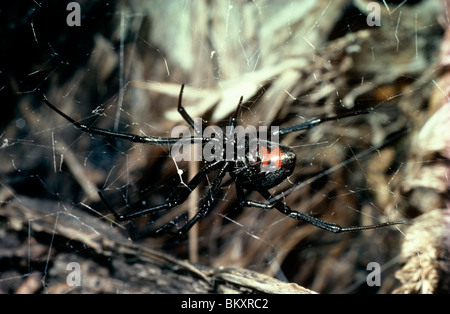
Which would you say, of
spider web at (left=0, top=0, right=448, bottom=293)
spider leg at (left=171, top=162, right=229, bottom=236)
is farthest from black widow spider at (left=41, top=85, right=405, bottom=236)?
spider web at (left=0, top=0, right=448, bottom=293)

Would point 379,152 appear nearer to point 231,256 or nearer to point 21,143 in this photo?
point 231,256

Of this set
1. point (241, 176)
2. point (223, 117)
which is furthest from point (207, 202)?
point (223, 117)

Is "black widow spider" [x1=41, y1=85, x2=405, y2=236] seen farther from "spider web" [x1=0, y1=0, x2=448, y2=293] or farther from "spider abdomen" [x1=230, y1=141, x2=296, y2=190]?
"spider web" [x1=0, y1=0, x2=448, y2=293]

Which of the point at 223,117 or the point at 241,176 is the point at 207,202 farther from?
the point at 223,117

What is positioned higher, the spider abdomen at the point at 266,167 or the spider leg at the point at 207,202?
the spider abdomen at the point at 266,167

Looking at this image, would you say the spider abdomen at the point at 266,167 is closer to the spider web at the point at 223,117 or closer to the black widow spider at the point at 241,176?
the black widow spider at the point at 241,176

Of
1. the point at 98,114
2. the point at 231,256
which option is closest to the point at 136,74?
the point at 98,114

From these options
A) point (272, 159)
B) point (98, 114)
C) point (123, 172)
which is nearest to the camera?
point (272, 159)

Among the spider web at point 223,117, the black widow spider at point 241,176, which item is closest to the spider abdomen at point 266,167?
the black widow spider at point 241,176
